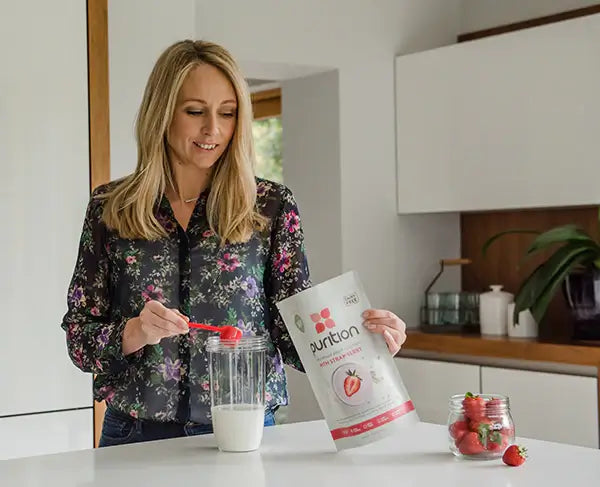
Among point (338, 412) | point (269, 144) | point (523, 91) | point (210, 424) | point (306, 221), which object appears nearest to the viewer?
point (338, 412)

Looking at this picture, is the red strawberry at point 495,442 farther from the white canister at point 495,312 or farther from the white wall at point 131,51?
the white canister at point 495,312

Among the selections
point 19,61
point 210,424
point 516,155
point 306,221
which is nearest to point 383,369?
point 210,424

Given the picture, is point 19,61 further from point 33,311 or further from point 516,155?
point 516,155

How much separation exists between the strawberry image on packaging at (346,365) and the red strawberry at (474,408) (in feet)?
0.32

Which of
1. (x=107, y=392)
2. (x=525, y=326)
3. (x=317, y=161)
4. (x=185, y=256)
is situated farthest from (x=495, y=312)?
(x=107, y=392)

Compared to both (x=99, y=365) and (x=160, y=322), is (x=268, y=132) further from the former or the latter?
(x=160, y=322)

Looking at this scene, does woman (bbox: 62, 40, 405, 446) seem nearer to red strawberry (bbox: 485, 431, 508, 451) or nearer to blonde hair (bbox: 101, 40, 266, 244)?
blonde hair (bbox: 101, 40, 266, 244)

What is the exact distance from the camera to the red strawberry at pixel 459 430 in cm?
178

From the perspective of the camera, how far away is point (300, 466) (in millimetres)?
1749

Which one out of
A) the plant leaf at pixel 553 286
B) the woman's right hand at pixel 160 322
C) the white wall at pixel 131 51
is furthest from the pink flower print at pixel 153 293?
the plant leaf at pixel 553 286

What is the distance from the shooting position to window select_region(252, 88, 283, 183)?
514 cm

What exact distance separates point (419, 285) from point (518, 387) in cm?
91

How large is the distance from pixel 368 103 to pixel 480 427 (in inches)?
108

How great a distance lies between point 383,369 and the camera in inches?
73.0
